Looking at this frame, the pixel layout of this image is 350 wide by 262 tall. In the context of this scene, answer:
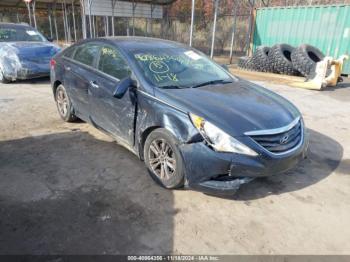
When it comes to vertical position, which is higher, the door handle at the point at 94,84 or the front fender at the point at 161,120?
the door handle at the point at 94,84

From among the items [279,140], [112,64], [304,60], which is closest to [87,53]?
[112,64]

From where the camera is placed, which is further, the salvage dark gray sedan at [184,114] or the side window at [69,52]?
the side window at [69,52]

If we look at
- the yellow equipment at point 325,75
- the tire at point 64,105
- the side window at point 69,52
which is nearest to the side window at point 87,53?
the side window at point 69,52

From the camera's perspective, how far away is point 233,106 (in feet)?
10.3

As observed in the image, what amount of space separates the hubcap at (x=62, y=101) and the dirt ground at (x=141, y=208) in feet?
2.55

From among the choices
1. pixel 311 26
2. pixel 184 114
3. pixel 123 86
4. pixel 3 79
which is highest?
pixel 311 26

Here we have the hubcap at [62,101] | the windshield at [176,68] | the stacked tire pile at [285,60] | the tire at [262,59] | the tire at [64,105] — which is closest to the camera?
the windshield at [176,68]

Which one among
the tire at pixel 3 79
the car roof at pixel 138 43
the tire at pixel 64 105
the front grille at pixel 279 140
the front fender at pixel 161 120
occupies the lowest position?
the tire at pixel 3 79

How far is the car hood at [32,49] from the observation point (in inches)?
321

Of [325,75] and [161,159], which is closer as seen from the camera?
[161,159]

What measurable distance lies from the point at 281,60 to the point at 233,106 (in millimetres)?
7513

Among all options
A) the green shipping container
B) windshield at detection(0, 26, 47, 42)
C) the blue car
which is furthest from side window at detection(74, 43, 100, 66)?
the green shipping container

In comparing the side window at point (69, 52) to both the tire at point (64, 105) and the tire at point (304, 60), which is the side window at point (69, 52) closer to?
the tire at point (64, 105)

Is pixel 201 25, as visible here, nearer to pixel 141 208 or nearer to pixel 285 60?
pixel 285 60
